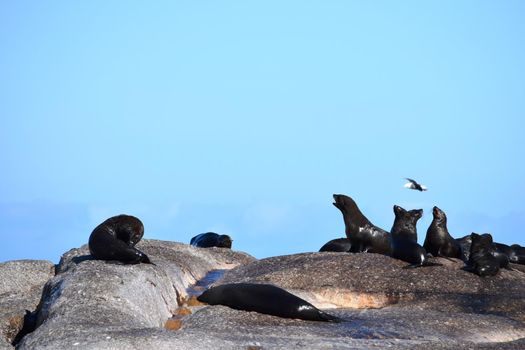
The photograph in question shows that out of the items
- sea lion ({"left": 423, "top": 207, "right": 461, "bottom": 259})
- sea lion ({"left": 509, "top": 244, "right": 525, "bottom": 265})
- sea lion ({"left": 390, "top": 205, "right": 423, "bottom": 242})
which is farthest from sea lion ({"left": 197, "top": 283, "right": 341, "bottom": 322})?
sea lion ({"left": 509, "top": 244, "right": 525, "bottom": 265})

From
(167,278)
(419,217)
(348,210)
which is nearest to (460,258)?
(419,217)

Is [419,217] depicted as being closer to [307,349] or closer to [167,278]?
[167,278]

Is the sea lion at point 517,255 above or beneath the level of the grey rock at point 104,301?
above

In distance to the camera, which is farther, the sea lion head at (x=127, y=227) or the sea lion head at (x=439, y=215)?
the sea lion head at (x=439, y=215)

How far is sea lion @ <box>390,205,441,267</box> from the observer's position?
18938 millimetres

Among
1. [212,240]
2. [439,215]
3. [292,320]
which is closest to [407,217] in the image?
[439,215]

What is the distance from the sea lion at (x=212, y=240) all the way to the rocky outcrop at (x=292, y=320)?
9378 mm

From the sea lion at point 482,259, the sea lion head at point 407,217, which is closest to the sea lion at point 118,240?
the sea lion head at point 407,217

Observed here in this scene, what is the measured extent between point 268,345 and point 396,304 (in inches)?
233

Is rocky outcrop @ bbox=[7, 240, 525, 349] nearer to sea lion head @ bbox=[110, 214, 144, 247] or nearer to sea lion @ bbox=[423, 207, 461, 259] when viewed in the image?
sea lion head @ bbox=[110, 214, 144, 247]

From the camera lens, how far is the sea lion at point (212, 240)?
31219 millimetres

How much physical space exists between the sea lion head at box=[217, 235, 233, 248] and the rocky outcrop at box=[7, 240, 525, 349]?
30.5 ft

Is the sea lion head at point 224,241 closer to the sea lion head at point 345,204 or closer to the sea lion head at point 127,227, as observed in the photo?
the sea lion head at point 345,204

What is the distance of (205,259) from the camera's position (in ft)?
77.9
